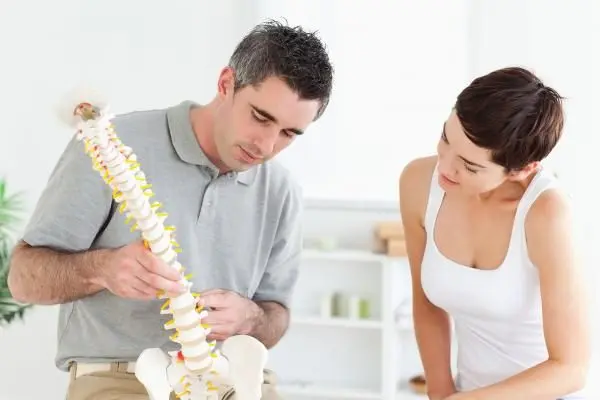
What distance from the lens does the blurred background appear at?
3.99m

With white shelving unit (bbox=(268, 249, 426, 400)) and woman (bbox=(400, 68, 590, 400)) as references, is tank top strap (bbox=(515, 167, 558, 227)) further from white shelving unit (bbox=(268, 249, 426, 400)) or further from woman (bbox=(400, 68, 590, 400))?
white shelving unit (bbox=(268, 249, 426, 400))

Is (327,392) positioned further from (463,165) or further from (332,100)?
(463,165)

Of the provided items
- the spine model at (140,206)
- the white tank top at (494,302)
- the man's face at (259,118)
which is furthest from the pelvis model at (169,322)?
the white tank top at (494,302)

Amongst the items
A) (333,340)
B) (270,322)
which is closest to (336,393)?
(333,340)

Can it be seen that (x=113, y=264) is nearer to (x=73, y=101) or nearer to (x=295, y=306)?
(x=73, y=101)

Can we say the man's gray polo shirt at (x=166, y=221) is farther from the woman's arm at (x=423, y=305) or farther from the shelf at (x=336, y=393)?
the shelf at (x=336, y=393)

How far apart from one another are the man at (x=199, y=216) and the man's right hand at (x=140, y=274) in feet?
0.25

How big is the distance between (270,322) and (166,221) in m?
0.33

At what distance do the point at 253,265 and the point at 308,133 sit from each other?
207 cm

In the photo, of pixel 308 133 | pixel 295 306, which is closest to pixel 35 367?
pixel 295 306

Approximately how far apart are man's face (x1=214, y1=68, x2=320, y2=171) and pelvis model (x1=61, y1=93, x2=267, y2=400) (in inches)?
13.7

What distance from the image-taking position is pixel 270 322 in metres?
2.04

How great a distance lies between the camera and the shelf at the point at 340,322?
3.85 m

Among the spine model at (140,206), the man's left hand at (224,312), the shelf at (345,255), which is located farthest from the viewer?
the shelf at (345,255)
